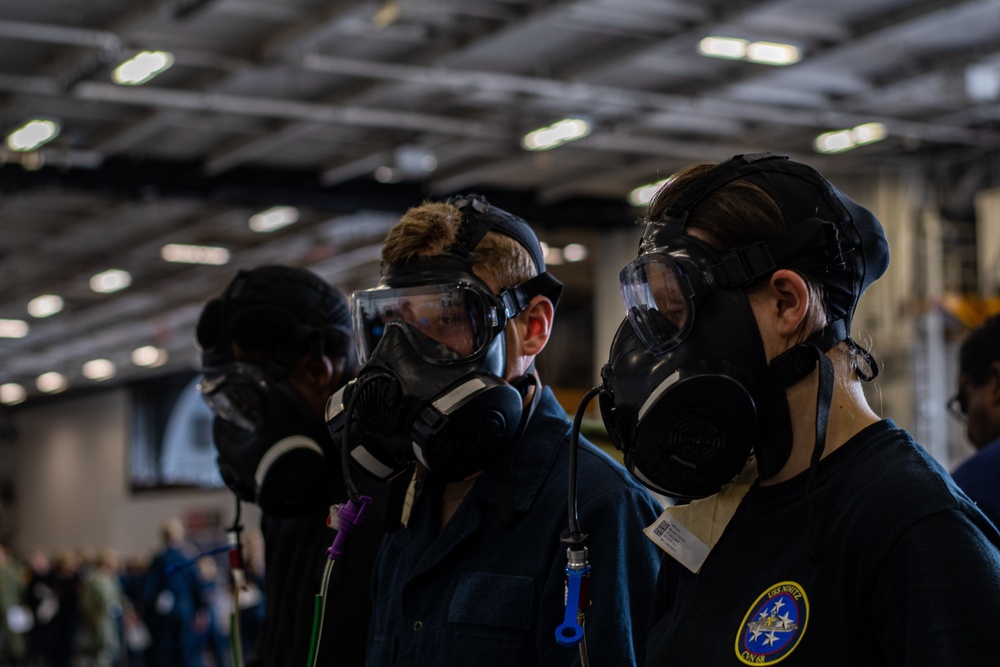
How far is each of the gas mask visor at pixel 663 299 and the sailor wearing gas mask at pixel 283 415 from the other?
1.16m

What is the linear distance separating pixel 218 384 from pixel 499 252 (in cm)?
96

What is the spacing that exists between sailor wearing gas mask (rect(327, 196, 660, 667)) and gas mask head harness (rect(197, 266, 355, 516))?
1.46 feet

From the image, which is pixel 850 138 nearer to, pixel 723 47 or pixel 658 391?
pixel 723 47

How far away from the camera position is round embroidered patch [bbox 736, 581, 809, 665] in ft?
4.68

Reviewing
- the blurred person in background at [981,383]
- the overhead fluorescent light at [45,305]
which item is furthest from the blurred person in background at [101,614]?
the blurred person in background at [981,383]

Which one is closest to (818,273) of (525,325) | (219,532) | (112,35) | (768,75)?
(525,325)

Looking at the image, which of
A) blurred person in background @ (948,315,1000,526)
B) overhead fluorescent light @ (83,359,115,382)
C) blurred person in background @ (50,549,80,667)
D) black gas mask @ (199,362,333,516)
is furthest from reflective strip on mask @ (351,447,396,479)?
overhead fluorescent light @ (83,359,115,382)

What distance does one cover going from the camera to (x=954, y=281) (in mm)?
12812

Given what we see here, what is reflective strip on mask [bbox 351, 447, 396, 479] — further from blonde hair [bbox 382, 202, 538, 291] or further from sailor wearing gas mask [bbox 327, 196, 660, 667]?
blonde hair [bbox 382, 202, 538, 291]

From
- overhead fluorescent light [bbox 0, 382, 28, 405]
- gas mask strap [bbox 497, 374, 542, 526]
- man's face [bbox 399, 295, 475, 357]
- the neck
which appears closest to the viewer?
the neck

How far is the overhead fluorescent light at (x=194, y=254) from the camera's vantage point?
1764 centimetres

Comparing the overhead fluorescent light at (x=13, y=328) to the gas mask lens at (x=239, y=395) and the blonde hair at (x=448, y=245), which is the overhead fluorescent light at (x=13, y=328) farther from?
the blonde hair at (x=448, y=245)

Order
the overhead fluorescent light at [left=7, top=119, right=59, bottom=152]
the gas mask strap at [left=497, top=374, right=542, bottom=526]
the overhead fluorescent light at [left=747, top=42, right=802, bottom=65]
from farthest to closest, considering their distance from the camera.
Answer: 1. the overhead fluorescent light at [left=7, top=119, right=59, bottom=152]
2. the overhead fluorescent light at [left=747, top=42, right=802, bottom=65]
3. the gas mask strap at [left=497, top=374, right=542, bottom=526]

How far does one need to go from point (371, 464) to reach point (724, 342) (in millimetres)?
902
